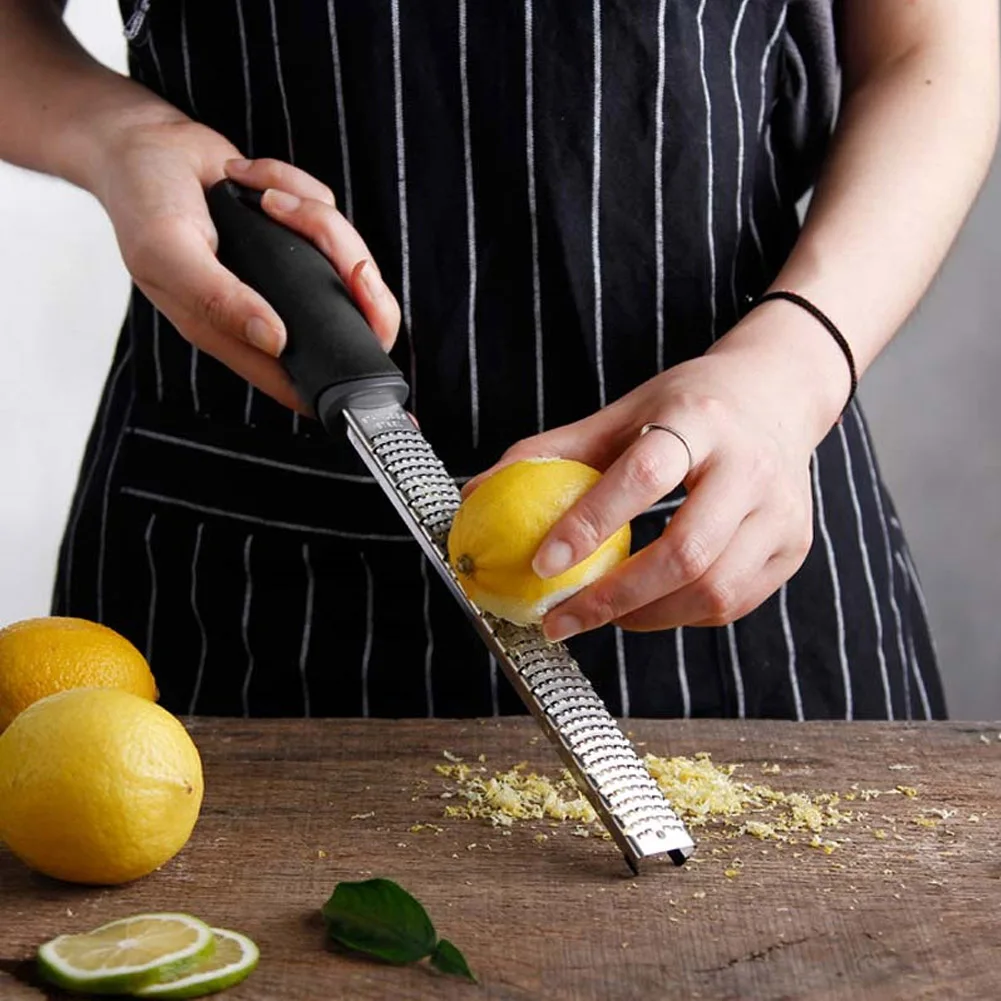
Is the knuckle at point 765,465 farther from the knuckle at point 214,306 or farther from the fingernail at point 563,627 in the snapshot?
the knuckle at point 214,306

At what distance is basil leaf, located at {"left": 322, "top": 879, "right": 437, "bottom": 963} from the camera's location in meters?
0.92

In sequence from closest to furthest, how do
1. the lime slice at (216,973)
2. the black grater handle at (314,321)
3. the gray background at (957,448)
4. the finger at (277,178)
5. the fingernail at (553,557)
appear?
the lime slice at (216,973), the fingernail at (553,557), the black grater handle at (314,321), the finger at (277,178), the gray background at (957,448)

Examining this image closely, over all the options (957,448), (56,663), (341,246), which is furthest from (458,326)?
(957,448)

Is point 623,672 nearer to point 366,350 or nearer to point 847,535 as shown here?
point 847,535

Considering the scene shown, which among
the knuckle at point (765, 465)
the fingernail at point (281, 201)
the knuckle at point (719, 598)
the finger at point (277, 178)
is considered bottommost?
the knuckle at point (719, 598)

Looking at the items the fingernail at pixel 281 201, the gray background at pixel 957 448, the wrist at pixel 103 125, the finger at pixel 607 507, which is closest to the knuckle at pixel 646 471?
the finger at pixel 607 507

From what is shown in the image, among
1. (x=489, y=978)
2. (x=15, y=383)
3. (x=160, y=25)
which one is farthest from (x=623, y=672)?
(x=15, y=383)

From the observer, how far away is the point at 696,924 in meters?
0.96

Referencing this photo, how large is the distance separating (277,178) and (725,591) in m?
0.47

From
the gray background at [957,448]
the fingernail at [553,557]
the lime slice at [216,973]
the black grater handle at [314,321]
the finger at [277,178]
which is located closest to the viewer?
the lime slice at [216,973]

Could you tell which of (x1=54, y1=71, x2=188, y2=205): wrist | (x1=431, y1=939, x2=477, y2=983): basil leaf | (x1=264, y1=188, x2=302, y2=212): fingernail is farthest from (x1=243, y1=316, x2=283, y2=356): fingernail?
(x1=431, y1=939, x2=477, y2=983): basil leaf

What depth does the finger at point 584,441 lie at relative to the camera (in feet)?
3.69

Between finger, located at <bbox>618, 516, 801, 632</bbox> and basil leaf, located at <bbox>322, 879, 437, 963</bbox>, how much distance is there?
0.27m

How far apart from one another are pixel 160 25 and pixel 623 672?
0.67 m
